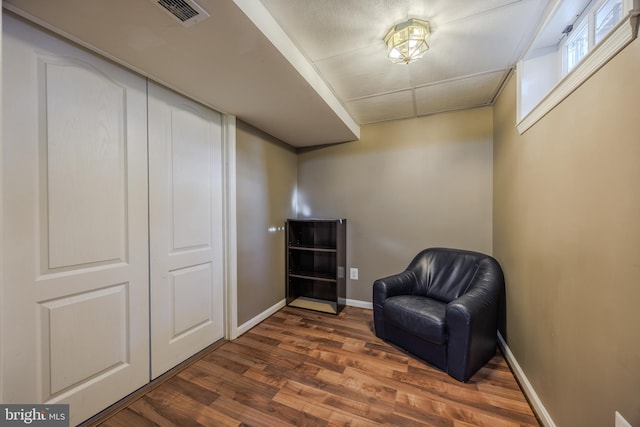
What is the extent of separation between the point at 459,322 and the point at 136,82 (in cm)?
280

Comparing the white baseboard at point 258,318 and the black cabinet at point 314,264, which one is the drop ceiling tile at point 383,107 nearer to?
the black cabinet at point 314,264

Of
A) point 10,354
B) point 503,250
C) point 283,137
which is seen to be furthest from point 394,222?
point 10,354

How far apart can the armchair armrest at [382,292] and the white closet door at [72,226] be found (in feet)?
6.17

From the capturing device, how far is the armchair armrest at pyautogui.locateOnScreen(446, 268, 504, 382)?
1.68 meters

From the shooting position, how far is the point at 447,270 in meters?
2.39

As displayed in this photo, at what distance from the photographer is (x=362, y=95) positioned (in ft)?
7.68

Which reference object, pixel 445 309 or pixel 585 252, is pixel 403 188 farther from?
pixel 585 252

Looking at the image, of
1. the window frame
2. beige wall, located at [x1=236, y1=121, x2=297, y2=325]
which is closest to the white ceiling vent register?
beige wall, located at [x1=236, y1=121, x2=297, y2=325]

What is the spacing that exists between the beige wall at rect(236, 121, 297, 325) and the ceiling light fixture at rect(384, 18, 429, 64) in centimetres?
159

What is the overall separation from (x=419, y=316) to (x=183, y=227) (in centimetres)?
205

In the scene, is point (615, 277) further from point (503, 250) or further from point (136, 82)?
point (136, 82)

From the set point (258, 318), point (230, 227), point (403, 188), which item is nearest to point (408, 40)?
point (403, 188)

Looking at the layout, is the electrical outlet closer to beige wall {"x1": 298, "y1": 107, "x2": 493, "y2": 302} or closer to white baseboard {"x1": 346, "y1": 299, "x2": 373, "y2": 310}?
beige wall {"x1": 298, "y1": 107, "x2": 493, "y2": 302}

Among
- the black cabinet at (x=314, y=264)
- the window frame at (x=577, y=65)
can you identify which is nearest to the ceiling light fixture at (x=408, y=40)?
the window frame at (x=577, y=65)
